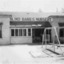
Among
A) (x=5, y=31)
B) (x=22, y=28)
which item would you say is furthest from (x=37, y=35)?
(x=5, y=31)

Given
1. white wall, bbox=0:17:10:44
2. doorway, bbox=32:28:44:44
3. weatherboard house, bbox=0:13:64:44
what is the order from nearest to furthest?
white wall, bbox=0:17:10:44, weatherboard house, bbox=0:13:64:44, doorway, bbox=32:28:44:44

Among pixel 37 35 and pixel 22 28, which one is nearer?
pixel 22 28

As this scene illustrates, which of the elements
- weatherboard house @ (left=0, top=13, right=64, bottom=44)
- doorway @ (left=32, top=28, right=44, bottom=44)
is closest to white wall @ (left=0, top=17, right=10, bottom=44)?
weatherboard house @ (left=0, top=13, right=64, bottom=44)

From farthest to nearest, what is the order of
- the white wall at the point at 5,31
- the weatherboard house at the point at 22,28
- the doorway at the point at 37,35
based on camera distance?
the doorway at the point at 37,35, the weatherboard house at the point at 22,28, the white wall at the point at 5,31

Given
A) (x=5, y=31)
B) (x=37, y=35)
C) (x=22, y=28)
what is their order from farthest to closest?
1. (x=37, y=35)
2. (x=22, y=28)
3. (x=5, y=31)

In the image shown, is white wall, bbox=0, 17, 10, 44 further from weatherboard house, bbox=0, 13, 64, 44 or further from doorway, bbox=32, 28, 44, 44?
doorway, bbox=32, 28, 44, 44

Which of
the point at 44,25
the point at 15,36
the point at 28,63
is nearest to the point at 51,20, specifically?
the point at 44,25

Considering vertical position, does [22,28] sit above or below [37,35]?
above

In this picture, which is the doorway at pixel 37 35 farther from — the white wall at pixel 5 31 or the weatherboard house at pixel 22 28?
the white wall at pixel 5 31

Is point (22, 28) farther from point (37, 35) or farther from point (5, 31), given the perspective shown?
point (37, 35)

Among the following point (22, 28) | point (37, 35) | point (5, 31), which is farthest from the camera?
point (37, 35)

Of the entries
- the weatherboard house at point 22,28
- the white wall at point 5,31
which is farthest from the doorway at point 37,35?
the white wall at point 5,31

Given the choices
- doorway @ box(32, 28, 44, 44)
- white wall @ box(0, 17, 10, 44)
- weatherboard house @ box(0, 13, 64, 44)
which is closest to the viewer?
white wall @ box(0, 17, 10, 44)

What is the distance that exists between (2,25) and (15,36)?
267cm
